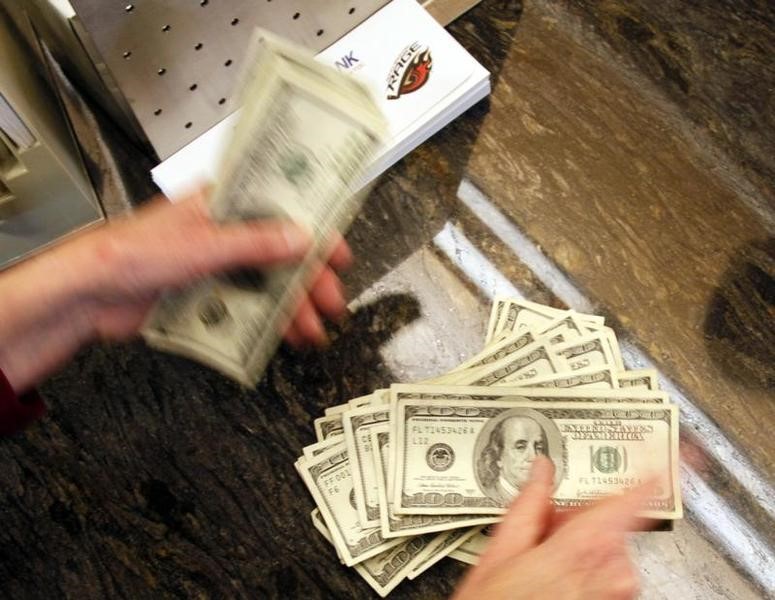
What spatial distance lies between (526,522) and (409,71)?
0.54 meters

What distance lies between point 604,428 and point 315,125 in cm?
42

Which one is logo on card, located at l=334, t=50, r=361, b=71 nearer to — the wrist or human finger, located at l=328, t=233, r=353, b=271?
human finger, located at l=328, t=233, r=353, b=271

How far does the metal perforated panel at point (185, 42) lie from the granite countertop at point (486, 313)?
11 cm

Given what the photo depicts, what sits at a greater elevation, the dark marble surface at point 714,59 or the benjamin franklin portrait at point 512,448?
the dark marble surface at point 714,59

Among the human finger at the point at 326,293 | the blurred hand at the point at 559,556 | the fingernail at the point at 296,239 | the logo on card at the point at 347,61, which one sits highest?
the logo on card at the point at 347,61

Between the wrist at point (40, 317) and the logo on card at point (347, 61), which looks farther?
the logo on card at point (347, 61)

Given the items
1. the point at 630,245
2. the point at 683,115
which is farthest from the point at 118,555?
the point at 683,115

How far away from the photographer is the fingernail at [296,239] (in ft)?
2.40

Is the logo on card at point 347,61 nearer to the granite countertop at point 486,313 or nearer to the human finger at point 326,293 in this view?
the granite countertop at point 486,313

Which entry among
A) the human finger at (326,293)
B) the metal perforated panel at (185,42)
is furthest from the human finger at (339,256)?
the metal perforated panel at (185,42)

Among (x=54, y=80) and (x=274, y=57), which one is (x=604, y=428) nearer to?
(x=274, y=57)

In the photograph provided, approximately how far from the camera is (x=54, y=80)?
1047mm

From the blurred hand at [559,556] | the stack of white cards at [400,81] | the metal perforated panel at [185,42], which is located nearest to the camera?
the blurred hand at [559,556]

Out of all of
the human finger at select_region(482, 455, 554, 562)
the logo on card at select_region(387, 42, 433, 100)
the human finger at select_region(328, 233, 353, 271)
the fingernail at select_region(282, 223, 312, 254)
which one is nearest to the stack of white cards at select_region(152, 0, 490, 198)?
the logo on card at select_region(387, 42, 433, 100)
